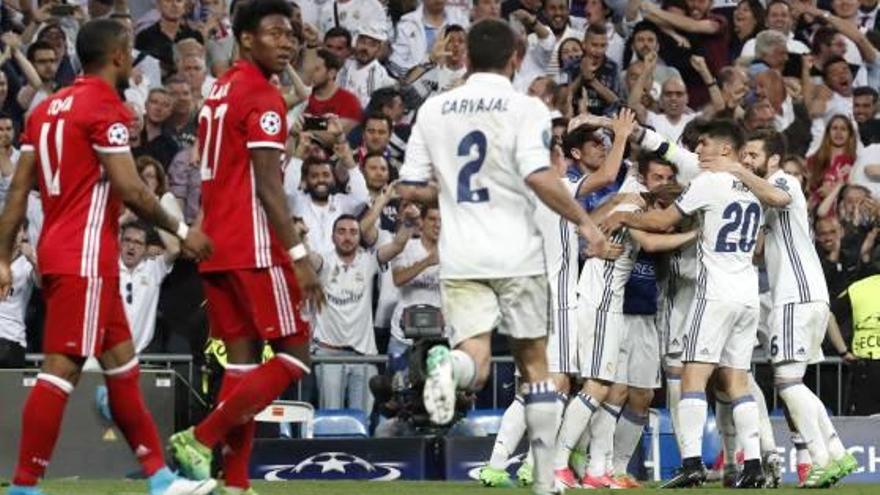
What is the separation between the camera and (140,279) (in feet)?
65.5

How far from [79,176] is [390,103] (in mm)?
11008

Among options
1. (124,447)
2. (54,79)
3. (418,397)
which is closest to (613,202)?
(418,397)

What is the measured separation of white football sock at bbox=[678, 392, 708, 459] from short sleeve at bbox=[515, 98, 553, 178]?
14.4 ft

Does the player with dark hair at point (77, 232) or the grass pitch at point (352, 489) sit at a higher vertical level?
the player with dark hair at point (77, 232)

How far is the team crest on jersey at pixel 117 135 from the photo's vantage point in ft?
40.7

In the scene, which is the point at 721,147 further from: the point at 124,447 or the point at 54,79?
the point at 54,79

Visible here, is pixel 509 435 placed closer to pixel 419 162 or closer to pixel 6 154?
pixel 419 162

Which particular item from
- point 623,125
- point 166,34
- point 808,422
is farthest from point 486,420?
point 166,34

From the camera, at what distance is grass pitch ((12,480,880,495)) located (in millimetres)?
15516

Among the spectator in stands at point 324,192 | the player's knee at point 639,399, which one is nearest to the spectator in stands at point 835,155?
the spectator in stands at point 324,192

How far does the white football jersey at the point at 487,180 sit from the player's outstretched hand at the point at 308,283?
2.37 feet

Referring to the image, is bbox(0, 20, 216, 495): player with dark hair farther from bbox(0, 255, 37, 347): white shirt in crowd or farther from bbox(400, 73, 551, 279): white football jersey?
bbox(0, 255, 37, 347): white shirt in crowd

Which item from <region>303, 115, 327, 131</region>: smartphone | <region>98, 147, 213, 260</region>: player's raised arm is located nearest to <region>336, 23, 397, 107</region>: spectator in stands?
<region>303, 115, 327, 131</region>: smartphone

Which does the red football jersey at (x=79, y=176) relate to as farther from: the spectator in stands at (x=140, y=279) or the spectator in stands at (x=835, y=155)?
the spectator in stands at (x=835, y=155)
